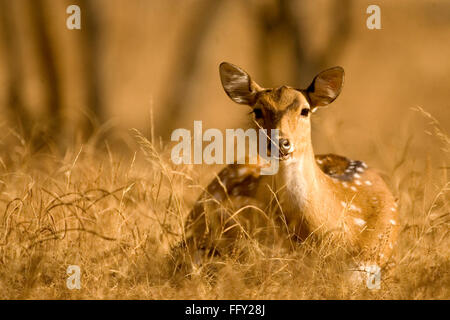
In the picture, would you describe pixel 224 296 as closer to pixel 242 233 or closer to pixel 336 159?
pixel 242 233

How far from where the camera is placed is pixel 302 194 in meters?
3.97

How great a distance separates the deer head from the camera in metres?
3.94

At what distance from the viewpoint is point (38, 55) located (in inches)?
407

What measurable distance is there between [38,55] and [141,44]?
8.95 metres

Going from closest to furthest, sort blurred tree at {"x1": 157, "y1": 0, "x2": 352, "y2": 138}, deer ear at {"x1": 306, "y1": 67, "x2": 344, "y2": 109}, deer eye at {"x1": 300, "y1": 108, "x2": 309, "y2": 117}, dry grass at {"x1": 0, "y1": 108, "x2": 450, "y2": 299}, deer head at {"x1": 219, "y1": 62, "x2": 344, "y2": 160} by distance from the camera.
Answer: dry grass at {"x1": 0, "y1": 108, "x2": 450, "y2": 299}
deer head at {"x1": 219, "y1": 62, "x2": 344, "y2": 160}
deer eye at {"x1": 300, "y1": 108, "x2": 309, "y2": 117}
deer ear at {"x1": 306, "y1": 67, "x2": 344, "y2": 109}
blurred tree at {"x1": 157, "y1": 0, "x2": 352, "y2": 138}

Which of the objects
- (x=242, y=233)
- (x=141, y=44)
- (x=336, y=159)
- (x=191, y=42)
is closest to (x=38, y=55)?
(x=191, y=42)

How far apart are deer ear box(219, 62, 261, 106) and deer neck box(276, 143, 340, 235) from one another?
1.70 feet

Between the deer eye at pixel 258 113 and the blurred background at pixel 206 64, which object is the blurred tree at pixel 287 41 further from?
the deer eye at pixel 258 113

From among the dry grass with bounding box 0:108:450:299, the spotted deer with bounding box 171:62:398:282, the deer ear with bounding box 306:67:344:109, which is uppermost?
the deer ear with bounding box 306:67:344:109

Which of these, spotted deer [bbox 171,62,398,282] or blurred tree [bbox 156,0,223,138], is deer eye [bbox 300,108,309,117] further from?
blurred tree [bbox 156,0,223,138]

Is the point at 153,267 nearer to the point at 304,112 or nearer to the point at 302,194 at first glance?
the point at 302,194

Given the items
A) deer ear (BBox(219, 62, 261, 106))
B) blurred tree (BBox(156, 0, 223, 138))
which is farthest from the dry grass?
blurred tree (BBox(156, 0, 223, 138))

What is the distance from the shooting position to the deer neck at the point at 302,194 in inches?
156

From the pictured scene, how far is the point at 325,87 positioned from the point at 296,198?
0.72m
